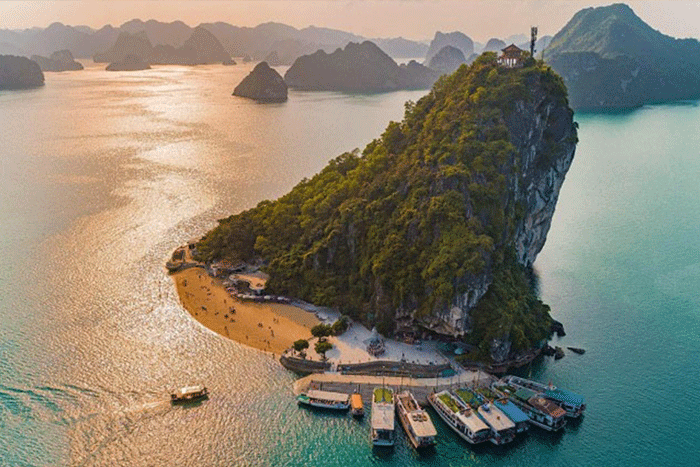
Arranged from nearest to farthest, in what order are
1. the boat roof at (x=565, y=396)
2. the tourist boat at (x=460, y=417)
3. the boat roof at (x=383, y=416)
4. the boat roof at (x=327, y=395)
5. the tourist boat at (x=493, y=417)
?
1. the boat roof at (x=383, y=416)
2. the tourist boat at (x=460, y=417)
3. the tourist boat at (x=493, y=417)
4. the boat roof at (x=565, y=396)
5. the boat roof at (x=327, y=395)

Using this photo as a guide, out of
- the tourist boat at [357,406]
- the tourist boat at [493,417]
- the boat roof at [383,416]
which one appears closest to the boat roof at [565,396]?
the tourist boat at [493,417]

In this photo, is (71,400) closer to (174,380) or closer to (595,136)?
(174,380)

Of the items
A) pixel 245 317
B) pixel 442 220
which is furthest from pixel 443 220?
pixel 245 317

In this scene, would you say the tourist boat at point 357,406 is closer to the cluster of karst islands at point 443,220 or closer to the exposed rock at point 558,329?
the cluster of karst islands at point 443,220

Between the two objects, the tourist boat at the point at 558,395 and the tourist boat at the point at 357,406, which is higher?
the tourist boat at the point at 558,395

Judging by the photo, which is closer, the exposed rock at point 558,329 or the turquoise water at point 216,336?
the turquoise water at point 216,336

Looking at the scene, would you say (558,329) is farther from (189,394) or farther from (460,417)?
(189,394)

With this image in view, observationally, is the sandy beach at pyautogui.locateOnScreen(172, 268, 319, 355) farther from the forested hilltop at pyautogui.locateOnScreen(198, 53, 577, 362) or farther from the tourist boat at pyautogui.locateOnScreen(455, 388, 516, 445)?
the tourist boat at pyautogui.locateOnScreen(455, 388, 516, 445)
